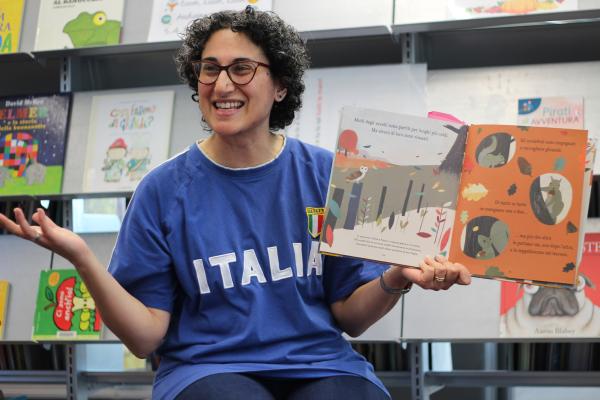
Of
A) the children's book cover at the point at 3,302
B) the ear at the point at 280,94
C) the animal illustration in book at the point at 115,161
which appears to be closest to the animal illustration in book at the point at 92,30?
the animal illustration in book at the point at 115,161

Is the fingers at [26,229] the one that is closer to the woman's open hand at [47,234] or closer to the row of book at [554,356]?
the woman's open hand at [47,234]

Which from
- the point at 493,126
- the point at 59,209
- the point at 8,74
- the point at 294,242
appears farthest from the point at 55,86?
the point at 493,126

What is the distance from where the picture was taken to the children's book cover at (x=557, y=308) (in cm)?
216

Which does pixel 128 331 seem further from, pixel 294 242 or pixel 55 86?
pixel 55 86

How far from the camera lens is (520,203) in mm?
1393

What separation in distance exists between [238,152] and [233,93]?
119 millimetres

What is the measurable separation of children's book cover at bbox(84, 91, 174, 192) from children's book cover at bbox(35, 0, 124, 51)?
20cm

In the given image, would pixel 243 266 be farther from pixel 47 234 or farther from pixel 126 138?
pixel 126 138

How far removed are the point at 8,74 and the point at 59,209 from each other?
57cm

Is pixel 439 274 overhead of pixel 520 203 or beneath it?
beneath

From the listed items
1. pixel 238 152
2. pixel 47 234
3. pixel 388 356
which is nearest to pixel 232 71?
pixel 238 152

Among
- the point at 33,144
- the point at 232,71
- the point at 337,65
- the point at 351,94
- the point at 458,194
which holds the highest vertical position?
the point at 337,65

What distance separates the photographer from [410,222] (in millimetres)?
1409

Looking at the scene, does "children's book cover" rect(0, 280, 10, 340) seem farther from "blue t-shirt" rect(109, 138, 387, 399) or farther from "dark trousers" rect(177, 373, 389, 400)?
"dark trousers" rect(177, 373, 389, 400)
